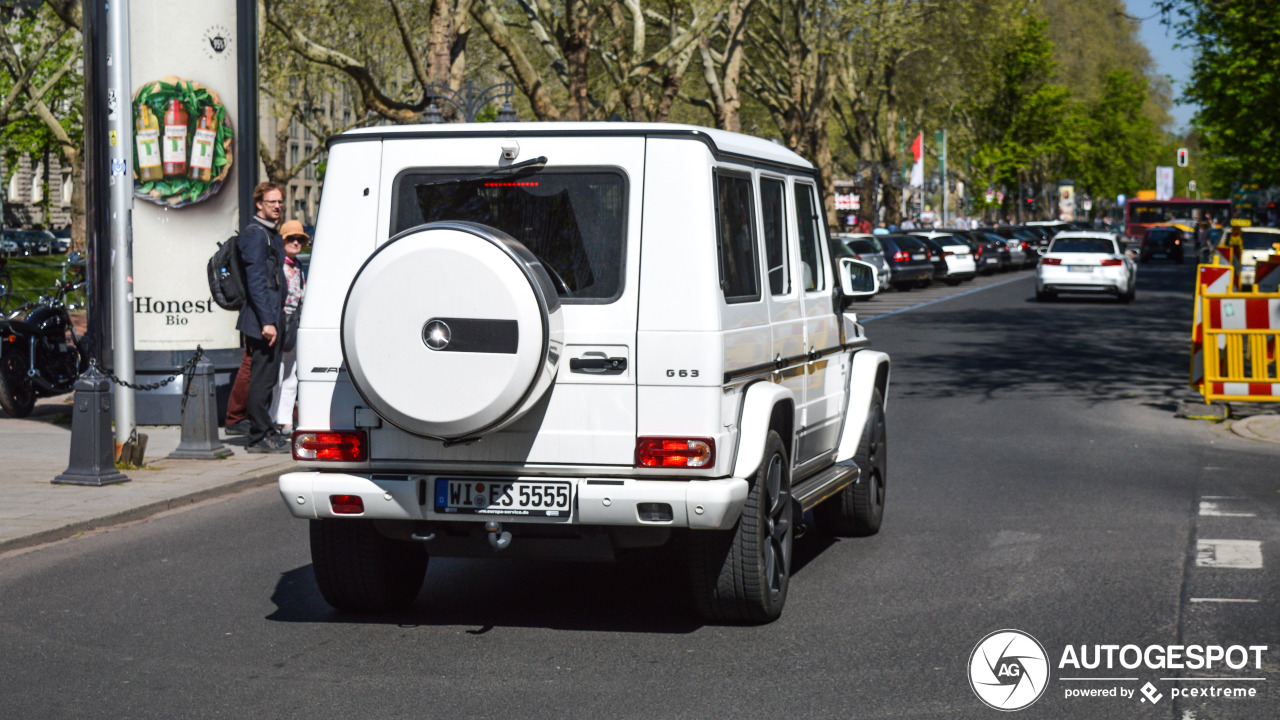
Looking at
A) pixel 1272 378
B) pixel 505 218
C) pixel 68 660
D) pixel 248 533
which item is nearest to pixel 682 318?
pixel 505 218

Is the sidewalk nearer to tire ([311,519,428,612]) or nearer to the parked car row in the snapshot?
tire ([311,519,428,612])

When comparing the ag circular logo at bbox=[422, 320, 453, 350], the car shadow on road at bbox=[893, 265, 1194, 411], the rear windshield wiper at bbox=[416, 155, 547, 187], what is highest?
the rear windshield wiper at bbox=[416, 155, 547, 187]

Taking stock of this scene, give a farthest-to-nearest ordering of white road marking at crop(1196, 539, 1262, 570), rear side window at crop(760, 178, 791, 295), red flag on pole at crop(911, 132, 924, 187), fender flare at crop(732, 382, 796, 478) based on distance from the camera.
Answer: red flag on pole at crop(911, 132, 924, 187), white road marking at crop(1196, 539, 1262, 570), rear side window at crop(760, 178, 791, 295), fender flare at crop(732, 382, 796, 478)

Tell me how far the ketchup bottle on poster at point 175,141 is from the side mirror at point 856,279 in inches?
269

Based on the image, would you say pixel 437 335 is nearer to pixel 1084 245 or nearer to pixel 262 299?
pixel 262 299

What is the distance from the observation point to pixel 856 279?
345 inches

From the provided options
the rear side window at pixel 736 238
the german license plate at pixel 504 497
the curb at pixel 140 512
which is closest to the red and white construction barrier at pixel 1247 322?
the curb at pixel 140 512

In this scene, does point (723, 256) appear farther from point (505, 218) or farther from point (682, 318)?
point (505, 218)

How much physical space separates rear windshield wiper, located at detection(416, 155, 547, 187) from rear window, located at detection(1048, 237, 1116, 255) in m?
32.6

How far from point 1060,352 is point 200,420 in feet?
46.7

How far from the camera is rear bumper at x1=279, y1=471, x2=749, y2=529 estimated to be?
5.89 meters

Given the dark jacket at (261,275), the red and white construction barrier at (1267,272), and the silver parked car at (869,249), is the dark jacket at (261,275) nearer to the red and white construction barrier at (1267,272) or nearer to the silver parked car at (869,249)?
the red and white construction barrier at (1267,272)

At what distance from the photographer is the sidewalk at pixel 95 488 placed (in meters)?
8.94

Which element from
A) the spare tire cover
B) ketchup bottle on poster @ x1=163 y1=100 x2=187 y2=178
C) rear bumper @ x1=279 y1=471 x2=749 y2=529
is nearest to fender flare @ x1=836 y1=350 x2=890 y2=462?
rear bumper @ x1=279 y1=471 x2=749 y2=529
